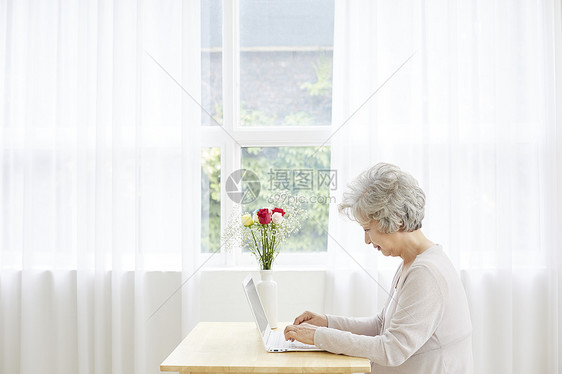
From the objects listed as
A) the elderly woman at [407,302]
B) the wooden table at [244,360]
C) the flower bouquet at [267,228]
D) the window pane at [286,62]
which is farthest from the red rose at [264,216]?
the window pane at [286,62]

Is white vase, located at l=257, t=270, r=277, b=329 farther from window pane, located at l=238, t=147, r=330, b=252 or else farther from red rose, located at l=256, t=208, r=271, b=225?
window pane, located at l=238, t=147, r=330, b=252

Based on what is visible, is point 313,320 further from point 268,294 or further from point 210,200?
point 210,200

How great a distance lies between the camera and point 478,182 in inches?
104

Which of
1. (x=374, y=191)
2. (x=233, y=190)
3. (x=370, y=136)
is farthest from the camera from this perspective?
(x=233, y=190)

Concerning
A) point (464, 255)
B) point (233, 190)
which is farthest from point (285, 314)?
point (464, 255)

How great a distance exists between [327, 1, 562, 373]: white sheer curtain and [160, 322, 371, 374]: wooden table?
0.89m

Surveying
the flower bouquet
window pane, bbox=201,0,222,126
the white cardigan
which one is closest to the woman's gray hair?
the white cardigan

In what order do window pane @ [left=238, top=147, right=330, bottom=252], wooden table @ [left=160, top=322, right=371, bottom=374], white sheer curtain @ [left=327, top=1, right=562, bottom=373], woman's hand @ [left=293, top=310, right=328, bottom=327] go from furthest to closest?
window pane @ [left=238, top=147, right=330, bottom=252]
white sheer curtain @ [left=327, top=1, right=562, bottom=373]
woman's hand @ [left=293, top=310, right=328, bottom=327]
wooden table @ [left=160, top=322, right=371, bottom=374]

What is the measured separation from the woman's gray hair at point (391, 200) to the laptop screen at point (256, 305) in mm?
476

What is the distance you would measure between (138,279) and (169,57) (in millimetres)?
1098

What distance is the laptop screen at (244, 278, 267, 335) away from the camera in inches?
72.4

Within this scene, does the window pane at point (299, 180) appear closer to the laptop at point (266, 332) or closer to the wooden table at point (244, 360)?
the laptop at point (266, 332)

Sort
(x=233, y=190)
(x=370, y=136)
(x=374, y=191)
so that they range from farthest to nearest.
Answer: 1. (x=233, y=190)
2. (x=370, y=136)
3. (x=374, y=191)

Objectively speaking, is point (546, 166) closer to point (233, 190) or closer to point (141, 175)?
point (233, 190)
